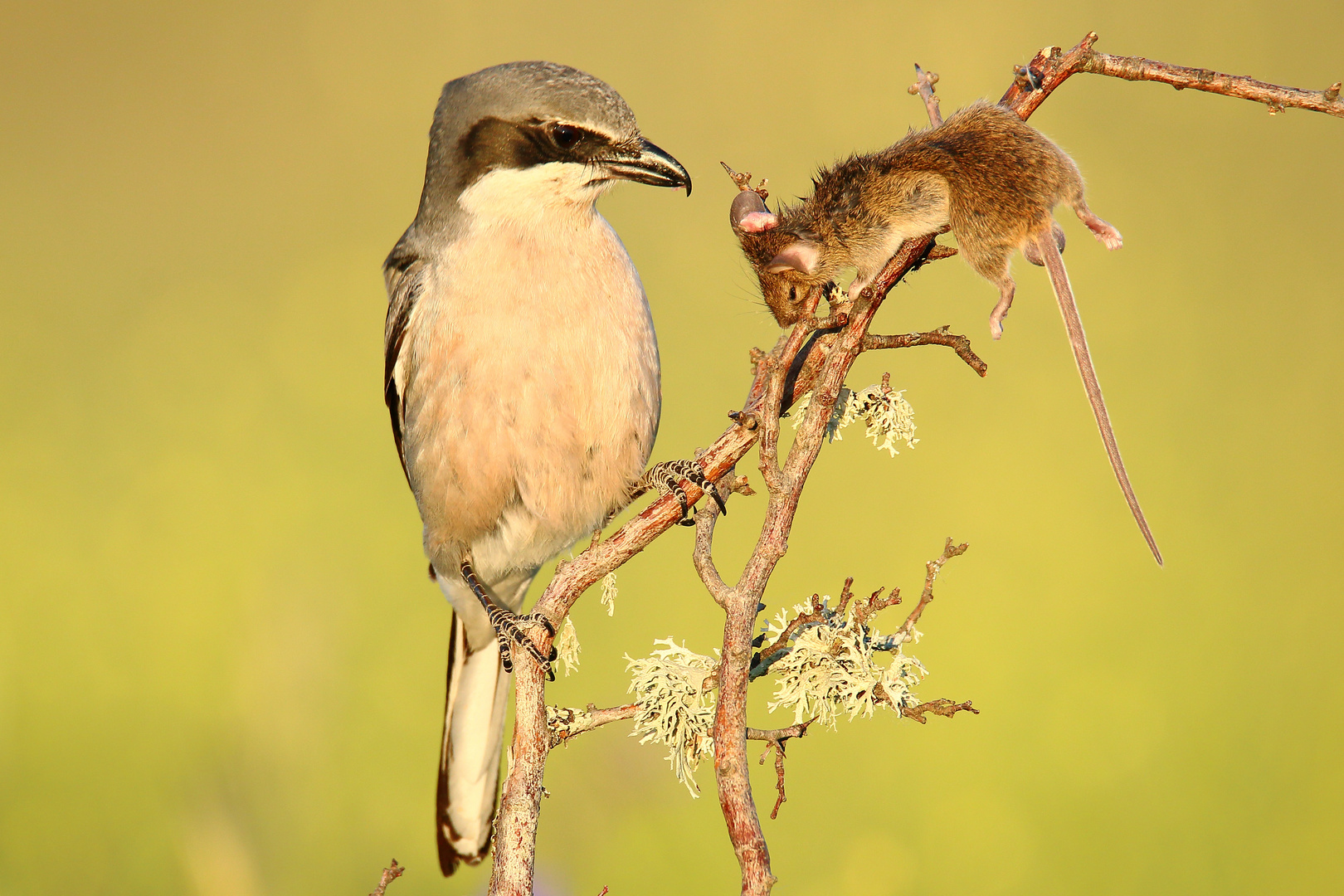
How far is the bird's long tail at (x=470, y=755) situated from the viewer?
265 centimetres

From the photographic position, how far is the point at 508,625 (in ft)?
7.05

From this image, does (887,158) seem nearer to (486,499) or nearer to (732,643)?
(732,643)

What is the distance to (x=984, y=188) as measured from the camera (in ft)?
6.03

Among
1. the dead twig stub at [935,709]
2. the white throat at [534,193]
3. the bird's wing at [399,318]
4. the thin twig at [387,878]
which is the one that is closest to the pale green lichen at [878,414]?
the dead twig stub at [935,709]

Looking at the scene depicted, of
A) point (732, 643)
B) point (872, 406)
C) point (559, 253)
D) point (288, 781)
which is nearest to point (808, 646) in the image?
point (732, 643)

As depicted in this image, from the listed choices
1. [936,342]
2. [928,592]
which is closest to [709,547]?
[928,592]

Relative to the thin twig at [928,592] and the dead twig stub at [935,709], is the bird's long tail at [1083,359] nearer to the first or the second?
the thin twig at [928,592]

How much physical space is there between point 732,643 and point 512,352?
1.14 meters

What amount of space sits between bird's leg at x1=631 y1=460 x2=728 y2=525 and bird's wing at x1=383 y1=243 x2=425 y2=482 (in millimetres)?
759

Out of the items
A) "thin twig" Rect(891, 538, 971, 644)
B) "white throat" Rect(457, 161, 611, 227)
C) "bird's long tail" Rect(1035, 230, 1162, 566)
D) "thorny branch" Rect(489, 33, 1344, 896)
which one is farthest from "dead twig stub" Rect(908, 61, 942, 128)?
"thin twig" Rect(891, 538, 971, 644)

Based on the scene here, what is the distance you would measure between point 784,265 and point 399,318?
45.4 inches

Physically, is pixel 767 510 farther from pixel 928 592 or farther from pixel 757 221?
pixel 757 221

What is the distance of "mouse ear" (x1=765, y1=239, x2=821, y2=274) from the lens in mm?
2166

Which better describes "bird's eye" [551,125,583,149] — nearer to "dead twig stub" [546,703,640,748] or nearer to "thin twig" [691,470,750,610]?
"thin twig" [691,470,750,610]
